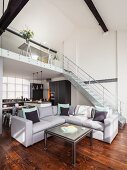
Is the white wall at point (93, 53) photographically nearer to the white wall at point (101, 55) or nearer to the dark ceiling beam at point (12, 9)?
the white wall at point (101, 55)

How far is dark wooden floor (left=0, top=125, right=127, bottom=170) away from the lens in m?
2.10

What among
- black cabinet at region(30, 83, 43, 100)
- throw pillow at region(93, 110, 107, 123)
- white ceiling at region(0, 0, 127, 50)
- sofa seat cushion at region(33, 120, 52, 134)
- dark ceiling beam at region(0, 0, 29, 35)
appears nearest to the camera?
dark ceiling beam at region(0, 0, 29, 35)

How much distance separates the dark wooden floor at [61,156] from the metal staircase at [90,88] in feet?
7.92

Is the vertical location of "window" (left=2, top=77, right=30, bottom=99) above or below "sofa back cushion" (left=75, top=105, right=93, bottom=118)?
above

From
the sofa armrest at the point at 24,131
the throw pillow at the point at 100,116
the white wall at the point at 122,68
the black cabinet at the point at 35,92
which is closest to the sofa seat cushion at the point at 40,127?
the sofa armrest at the point at 24,131

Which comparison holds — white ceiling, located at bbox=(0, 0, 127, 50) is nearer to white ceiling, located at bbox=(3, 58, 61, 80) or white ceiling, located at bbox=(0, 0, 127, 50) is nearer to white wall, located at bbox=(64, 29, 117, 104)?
white wall, located at bbox=(64, 29, 117, 104)

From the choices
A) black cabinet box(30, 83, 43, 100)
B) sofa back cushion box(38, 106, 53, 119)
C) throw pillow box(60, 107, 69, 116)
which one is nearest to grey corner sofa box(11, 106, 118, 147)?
sofa back cushion box(38, 106, 53, 119)

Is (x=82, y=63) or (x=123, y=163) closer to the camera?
(x=123, y=163)

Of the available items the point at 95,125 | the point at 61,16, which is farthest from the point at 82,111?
the point at 61,16

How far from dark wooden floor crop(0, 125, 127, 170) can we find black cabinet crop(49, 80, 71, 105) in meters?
4.18

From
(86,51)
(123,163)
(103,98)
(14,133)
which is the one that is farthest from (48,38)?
(123,163)

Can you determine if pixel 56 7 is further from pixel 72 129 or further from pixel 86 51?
pixel 72 129

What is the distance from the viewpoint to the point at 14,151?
2611mm

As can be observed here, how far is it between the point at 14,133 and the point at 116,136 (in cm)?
305
